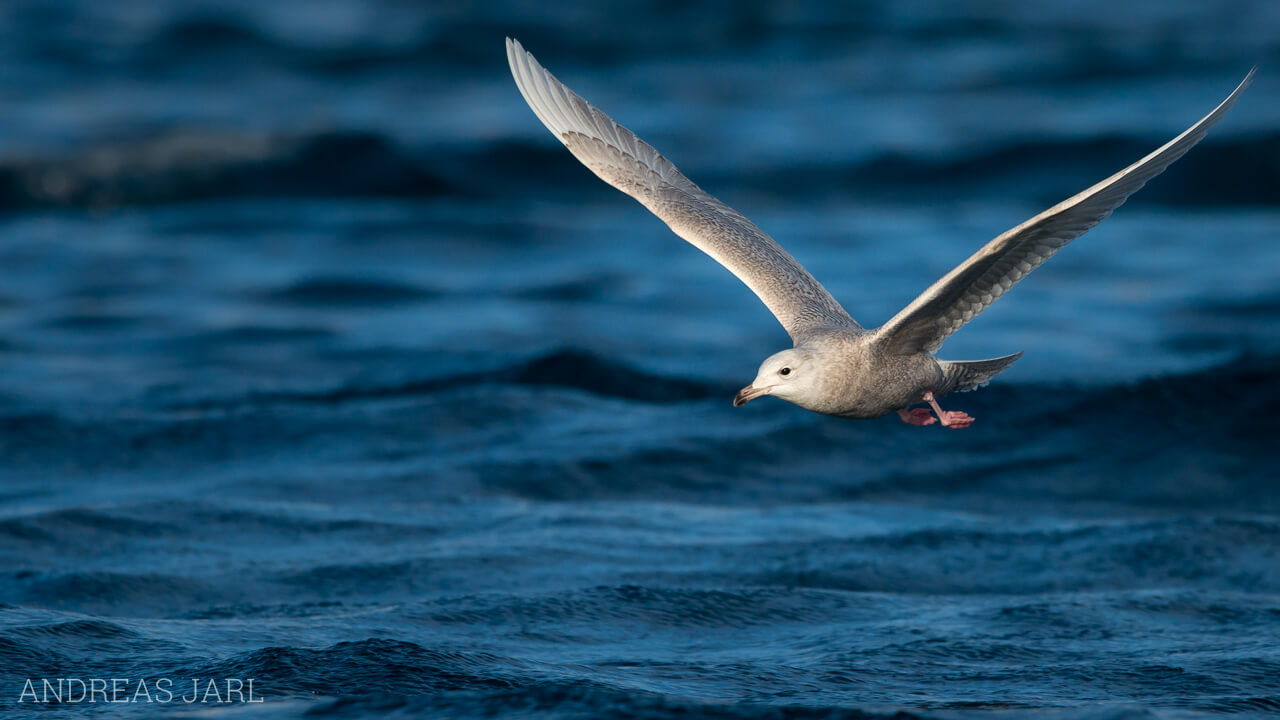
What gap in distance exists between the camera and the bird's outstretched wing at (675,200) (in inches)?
339

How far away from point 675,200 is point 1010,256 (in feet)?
10.2

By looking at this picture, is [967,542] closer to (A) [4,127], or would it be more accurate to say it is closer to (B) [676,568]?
(B) [676,568]

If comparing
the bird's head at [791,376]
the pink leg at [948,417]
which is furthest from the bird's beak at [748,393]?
the pink leg at [948,417]

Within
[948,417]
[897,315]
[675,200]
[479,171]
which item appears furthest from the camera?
[479,171]

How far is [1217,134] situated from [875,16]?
1346cm

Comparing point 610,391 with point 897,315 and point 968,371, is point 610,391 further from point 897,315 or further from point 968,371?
point 897,315

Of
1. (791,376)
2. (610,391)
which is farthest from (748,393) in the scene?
(610,391)

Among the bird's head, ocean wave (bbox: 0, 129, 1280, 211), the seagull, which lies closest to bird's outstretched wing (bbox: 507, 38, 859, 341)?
the seagull

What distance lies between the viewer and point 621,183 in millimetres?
9852

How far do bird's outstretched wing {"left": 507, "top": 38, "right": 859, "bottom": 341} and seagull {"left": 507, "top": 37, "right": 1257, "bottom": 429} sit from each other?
0.05 feet

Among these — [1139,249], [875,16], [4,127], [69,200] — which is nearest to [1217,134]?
[1139,249]

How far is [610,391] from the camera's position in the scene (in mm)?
15578

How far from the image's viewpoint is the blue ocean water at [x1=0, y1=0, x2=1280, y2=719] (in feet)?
27.6

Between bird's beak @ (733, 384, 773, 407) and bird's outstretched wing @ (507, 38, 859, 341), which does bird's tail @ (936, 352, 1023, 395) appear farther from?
bird's beak @ (733, 384, 773, 407)
